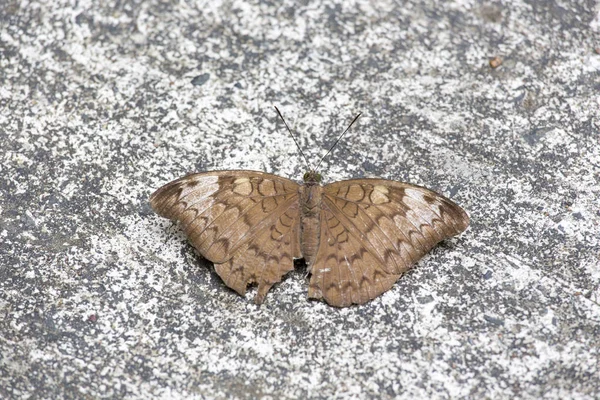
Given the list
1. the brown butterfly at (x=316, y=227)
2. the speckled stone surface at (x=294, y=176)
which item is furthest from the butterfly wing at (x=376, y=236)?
the speckled stone surface at (x=294, y=176)

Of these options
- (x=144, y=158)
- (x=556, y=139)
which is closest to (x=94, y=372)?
(x=144, y=158)

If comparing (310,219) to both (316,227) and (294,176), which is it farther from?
(294,176)

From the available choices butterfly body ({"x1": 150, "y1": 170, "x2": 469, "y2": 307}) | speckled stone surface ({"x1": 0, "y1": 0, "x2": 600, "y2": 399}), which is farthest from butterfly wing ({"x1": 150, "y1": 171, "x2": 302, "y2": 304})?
speckled stone surface ({"x1": 0, "y1": 0, "x2": 600, "y2": 399})

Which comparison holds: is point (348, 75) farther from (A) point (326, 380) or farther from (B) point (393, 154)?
Answer: (A) point (326, 380)

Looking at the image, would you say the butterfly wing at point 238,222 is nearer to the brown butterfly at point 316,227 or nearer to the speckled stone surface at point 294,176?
the brown butterfly at point 316,227

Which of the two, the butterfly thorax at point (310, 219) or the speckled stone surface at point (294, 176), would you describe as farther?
the butterfly thorax at point (310, 219)

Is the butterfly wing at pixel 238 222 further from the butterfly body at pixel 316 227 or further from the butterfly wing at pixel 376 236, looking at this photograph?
the butterfly wing at pixel 376 236

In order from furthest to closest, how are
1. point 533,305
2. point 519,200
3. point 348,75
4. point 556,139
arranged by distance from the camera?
1. point 348,75
2. point 556,139
3. point 519,200
4. point 533,305

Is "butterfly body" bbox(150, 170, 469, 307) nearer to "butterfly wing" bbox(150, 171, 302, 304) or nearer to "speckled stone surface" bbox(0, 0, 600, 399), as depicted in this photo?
"butterfly wing" bbox(150, 171, 302, 304)
